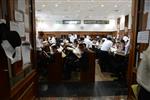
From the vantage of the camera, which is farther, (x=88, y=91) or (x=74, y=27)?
(x=74, y=27)

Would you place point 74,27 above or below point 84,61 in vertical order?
above

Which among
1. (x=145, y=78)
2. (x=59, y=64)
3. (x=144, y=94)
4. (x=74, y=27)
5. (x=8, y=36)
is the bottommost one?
(x=59, y=64)

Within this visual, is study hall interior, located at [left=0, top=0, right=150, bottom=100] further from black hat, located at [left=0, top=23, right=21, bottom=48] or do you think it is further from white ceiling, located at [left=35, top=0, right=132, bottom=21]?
white ceiling, located at [left=35, top=0, right=132, bottom=21]

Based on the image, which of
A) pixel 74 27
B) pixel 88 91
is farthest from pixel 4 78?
pixel 74 27

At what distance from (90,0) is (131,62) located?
17.4 ft

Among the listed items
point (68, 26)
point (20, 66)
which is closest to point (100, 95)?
point (20, 66)

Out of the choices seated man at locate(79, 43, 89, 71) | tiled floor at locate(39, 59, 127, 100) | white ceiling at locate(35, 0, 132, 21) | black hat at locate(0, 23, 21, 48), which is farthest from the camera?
white ceiling at locate(35, 0, 132, 21)

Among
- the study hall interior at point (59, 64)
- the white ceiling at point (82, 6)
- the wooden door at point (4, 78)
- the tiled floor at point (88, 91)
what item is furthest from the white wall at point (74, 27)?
the wooden door at point (4, 78)

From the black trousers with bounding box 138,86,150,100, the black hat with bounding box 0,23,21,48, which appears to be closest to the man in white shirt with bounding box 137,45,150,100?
the black trousers with bounding box 138,86,150,100

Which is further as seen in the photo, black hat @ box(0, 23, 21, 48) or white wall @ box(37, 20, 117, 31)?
white wall @ box(37, 20, 117, 31)

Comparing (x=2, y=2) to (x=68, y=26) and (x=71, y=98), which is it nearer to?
(x=71, y=98)

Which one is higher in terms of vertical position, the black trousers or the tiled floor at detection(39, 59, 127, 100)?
the black trousers

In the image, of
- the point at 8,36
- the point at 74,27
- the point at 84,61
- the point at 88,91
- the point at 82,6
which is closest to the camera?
the point at 8,36

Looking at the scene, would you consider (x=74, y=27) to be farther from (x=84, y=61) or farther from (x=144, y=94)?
(x=144, y=94)
